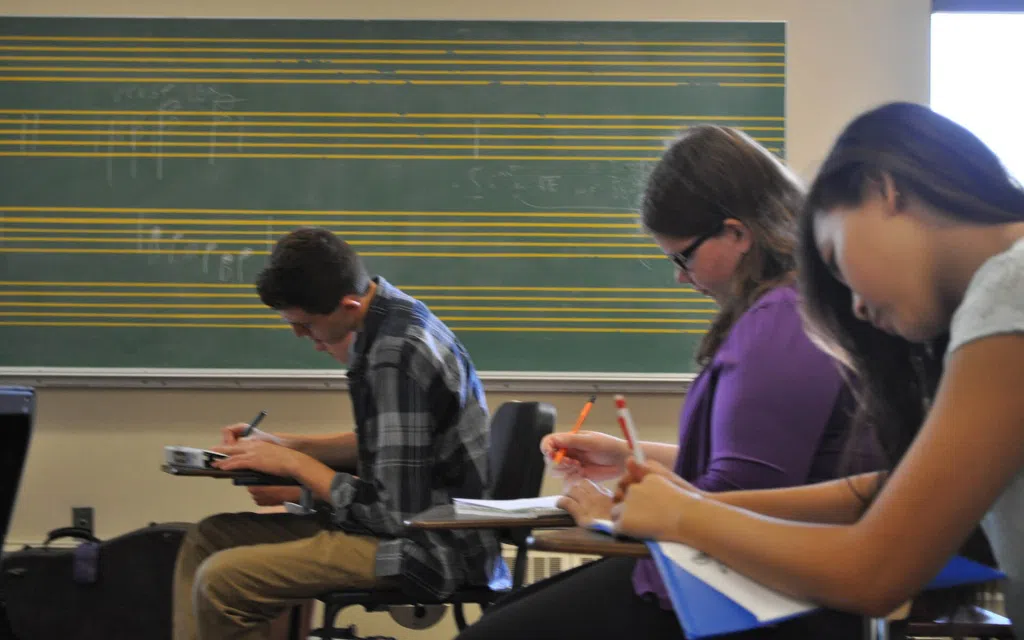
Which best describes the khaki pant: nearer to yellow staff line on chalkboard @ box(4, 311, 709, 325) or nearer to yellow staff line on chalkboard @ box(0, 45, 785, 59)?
yellow staff line on chalkboard @ box(4, 311, 709, 325)

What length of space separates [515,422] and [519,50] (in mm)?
1619

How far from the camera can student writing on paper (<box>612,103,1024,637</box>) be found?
0.76 meters

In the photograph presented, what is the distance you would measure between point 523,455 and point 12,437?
1.14 meters

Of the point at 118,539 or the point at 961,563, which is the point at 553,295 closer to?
the point at 118,539

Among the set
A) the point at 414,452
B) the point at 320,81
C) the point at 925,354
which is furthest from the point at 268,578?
the point at 320,81

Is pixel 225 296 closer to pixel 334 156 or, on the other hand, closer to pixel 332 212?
pixel 332 212

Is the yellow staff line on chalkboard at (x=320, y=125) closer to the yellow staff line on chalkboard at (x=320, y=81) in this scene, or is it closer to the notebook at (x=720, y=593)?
the yellow staff line on chalkboard at (x=320, y=81)

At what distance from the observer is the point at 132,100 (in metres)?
3.31

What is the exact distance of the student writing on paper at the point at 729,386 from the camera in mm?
1176

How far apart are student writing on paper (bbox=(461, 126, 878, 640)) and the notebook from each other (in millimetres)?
236

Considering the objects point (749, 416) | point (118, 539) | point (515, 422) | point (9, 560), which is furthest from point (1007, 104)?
point (9, 560)

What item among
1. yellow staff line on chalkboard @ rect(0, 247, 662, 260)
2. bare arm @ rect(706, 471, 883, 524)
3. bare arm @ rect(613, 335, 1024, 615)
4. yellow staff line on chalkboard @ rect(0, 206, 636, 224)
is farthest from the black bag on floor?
bare arm @ rect(613, 335, 1024, 615)

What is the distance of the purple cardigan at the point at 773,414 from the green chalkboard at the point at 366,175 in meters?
1.98

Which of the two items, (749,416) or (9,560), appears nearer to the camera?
(749,416)
